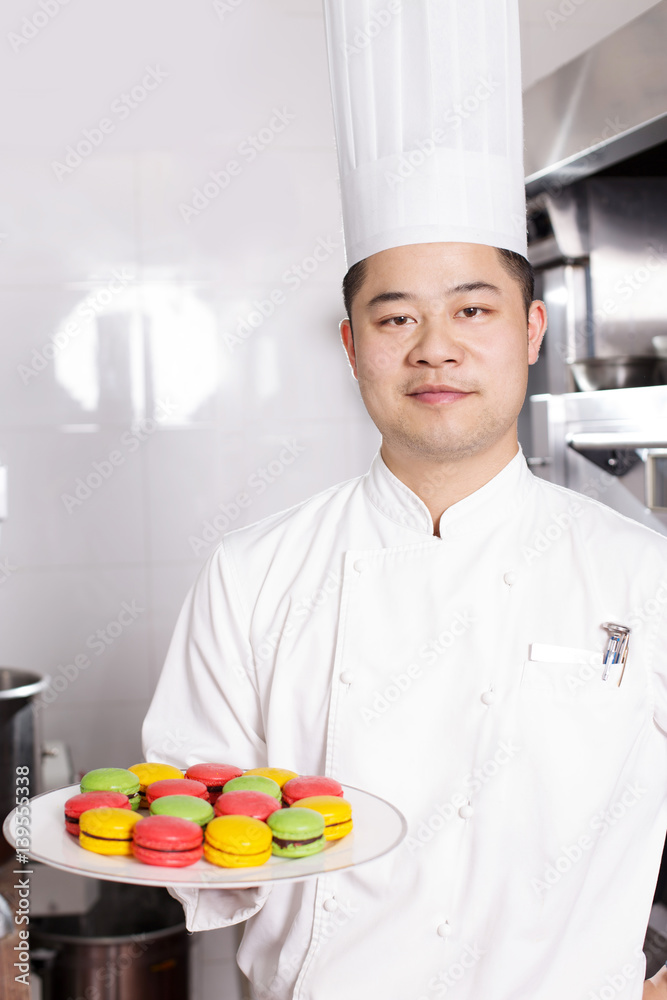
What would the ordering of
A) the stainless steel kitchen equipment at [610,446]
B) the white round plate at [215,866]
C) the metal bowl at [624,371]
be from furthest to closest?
the metal bowl at [624,371], the stainless steel kitchen equipment at [610,446], the white round plate at [215,866]

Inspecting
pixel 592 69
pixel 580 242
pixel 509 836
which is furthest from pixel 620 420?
pixel 509 836

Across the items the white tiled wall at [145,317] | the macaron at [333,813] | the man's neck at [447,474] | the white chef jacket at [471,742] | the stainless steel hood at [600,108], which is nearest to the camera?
the macaron at [333,813]

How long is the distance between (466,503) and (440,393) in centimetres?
18

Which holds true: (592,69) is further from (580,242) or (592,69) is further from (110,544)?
(110,544)

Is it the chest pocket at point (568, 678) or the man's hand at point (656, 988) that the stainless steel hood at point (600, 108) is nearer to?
the chest pocket at point (568, 678)

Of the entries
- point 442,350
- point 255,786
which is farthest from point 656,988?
point 442,350

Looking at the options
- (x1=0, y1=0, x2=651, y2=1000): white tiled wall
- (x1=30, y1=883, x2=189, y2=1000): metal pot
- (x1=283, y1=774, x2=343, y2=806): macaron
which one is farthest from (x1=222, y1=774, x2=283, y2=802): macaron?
(x1=0, y1=0, x2=651, y2=1000): white tiled wall

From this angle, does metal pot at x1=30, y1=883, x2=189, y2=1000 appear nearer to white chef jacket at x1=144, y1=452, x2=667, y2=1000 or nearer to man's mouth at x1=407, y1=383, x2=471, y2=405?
white chef jacket at x1=144, y1=452, x2=667, y2=1000

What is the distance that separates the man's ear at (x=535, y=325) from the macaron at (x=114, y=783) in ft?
2.62

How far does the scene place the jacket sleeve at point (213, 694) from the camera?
1.38m

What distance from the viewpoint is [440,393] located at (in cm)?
122

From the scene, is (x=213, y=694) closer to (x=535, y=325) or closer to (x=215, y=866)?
(x=215, y=866)

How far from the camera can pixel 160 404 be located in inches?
103

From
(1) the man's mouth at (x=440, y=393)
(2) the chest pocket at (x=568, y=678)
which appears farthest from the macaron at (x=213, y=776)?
(1) the man's mouth at (x=440, y=393)
